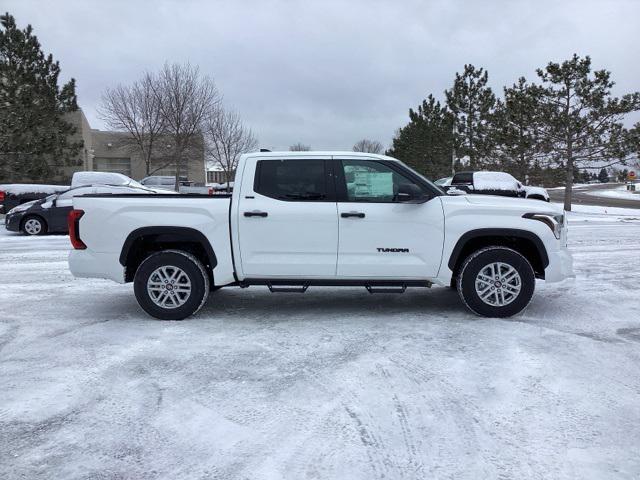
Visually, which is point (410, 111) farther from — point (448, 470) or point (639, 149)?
point (448, 470)

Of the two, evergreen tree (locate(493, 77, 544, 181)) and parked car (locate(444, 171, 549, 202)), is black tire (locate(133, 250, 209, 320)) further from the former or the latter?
evergreen tree (locate(493, 77, 544, 181))

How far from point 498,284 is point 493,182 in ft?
51.7

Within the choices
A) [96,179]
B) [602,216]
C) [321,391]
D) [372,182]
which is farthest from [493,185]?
[321,391]

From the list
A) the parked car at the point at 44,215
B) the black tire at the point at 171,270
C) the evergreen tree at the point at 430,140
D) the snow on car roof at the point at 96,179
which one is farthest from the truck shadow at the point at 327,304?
the evergreen tree at the point at 430,140

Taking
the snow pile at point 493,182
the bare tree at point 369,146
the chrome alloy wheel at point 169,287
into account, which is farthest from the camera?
the bare tree at point 369,146

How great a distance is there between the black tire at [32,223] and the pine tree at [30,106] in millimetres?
14173

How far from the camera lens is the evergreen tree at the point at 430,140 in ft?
119

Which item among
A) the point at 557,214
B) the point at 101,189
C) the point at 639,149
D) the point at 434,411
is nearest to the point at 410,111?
the point at 639,149

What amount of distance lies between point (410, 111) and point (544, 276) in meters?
41.0

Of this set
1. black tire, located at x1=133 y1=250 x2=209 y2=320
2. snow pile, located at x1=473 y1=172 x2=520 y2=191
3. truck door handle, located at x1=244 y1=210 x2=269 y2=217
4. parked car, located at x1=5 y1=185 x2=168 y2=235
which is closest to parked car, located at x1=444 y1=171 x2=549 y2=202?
snow pile, located at x1=473 y1=172 x2=520 y2=191

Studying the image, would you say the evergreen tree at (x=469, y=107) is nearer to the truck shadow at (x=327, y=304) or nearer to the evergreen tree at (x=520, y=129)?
the evergreen tree at (x=520, y=129)

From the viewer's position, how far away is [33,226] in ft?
49.7

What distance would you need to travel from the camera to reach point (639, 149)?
24.5m

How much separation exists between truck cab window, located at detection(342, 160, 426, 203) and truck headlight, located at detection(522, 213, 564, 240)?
1221 mm
